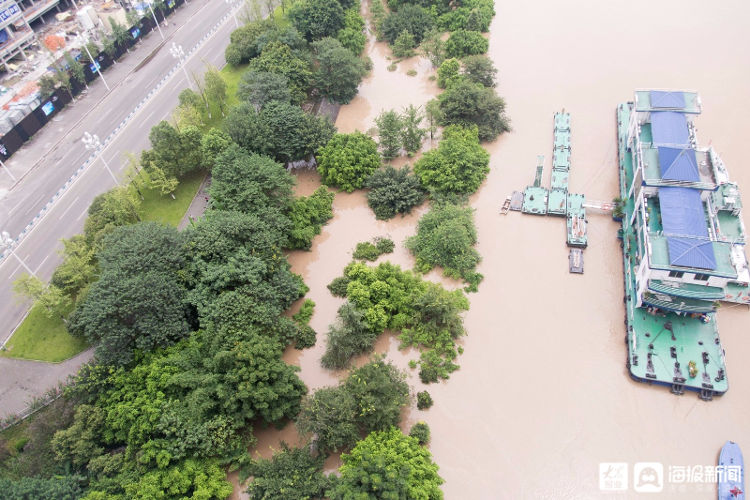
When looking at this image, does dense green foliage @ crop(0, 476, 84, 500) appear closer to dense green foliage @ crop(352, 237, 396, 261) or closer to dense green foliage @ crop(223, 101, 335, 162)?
dense green foliage @ crop(352, 237, 396, 261)

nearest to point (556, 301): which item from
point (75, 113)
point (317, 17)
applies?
point (317, 17)

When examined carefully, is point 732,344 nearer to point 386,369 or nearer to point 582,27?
point 386,369

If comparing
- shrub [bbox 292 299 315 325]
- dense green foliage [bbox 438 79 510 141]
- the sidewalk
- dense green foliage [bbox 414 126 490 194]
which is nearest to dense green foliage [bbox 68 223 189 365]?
shrub [bbox 292 299 315 325]

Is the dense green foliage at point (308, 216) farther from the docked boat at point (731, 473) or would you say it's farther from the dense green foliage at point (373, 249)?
the docked boat at point (731, 473)

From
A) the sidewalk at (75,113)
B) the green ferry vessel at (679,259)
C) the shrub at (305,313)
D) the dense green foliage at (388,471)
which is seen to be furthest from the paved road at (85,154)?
the green ferry vessel at (679,259)

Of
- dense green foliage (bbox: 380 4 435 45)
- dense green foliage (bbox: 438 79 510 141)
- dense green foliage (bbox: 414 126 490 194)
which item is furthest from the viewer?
dense green foliage (bbox: 380 4 435 45)
